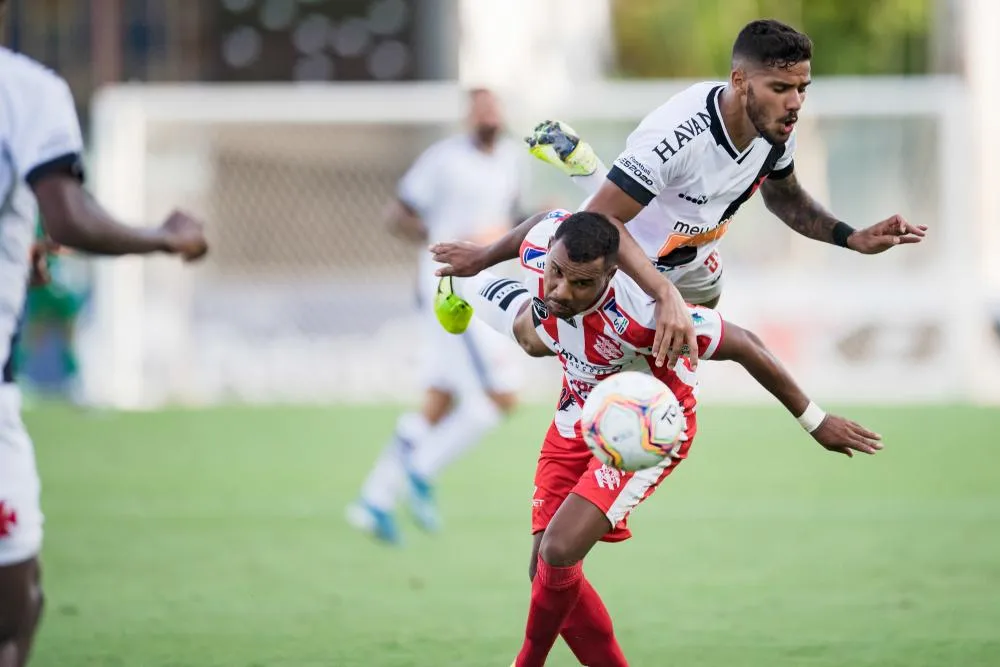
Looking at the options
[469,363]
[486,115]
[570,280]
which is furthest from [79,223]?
[486,115]

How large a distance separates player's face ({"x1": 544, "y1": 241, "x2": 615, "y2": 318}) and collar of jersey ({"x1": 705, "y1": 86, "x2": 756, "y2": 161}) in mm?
631

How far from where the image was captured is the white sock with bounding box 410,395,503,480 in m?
9.49

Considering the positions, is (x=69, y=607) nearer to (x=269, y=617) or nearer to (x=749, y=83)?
(x=269, y=617)

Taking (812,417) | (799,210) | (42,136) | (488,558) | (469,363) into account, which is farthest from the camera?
(469,363)

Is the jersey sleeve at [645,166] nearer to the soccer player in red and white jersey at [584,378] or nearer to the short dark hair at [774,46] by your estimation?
the soccer player in red and white jersey at [584,378]

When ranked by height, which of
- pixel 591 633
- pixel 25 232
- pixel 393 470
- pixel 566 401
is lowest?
pixel 393 470

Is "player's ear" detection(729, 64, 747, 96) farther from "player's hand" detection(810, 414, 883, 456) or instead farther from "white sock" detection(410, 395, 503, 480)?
"white sock" detection(410, 395, 503, 480)

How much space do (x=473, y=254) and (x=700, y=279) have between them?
3.11 ft

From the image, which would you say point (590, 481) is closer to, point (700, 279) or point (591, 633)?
point (591, 633)

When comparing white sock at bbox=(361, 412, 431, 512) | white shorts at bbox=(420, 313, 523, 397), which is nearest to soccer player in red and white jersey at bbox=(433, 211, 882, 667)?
white sock at bbox=(361, 412, 431, 512)

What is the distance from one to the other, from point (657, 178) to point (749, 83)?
457mm

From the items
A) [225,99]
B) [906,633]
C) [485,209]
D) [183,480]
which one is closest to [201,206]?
[225,99]

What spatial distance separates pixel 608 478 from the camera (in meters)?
5.21

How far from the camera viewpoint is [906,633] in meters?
6.46
